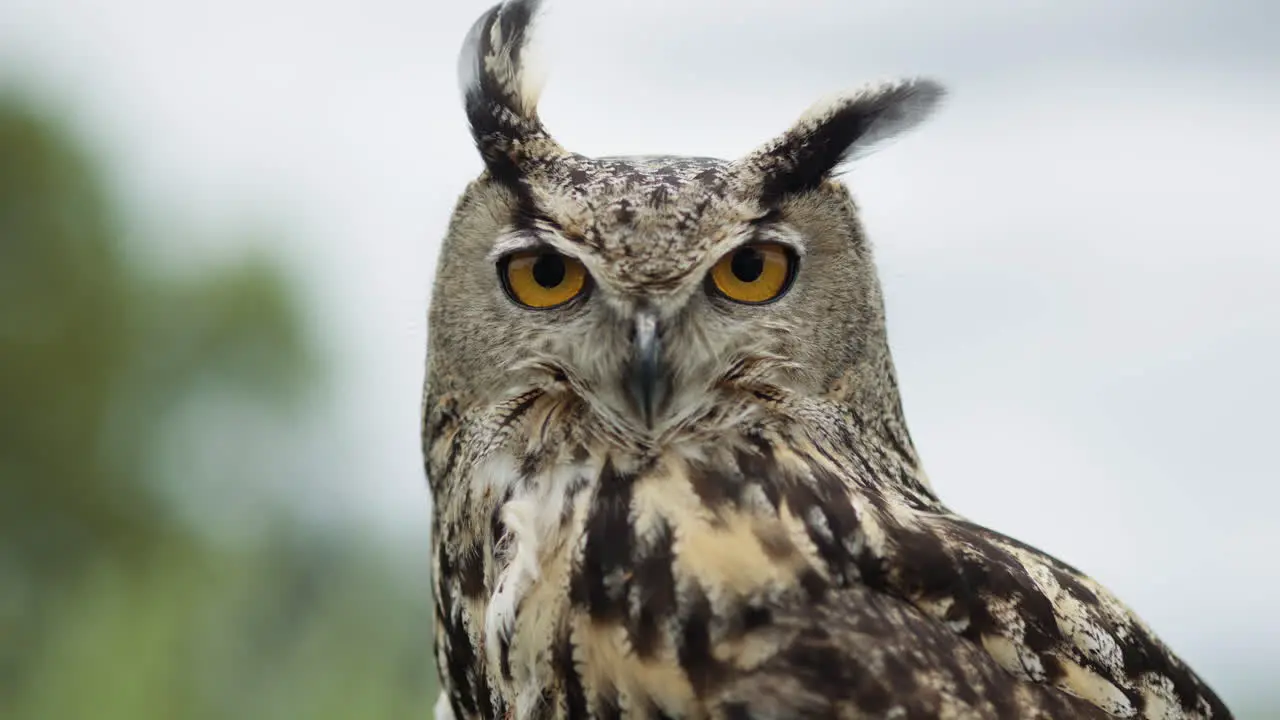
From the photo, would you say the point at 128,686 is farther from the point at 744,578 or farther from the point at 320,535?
the point at 744,578

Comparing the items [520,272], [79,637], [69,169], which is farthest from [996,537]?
[69,169]

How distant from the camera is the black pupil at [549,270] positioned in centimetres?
145

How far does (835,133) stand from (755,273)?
209mm

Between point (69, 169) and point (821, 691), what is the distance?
10565 mm

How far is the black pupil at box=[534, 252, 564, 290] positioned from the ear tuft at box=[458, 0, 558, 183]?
123 millimetres

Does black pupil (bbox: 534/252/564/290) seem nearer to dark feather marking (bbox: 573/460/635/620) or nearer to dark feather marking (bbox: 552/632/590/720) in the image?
dark feather marking (bbox: 573/460/635/620)

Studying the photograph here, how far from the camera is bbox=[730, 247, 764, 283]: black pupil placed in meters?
1.43

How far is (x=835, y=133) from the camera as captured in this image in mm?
1522

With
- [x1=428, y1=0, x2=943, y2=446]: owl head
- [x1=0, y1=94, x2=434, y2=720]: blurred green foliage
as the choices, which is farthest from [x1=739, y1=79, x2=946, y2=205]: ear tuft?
[x1=0, y1=94, x2=434, y2=720]: blurred green foliage

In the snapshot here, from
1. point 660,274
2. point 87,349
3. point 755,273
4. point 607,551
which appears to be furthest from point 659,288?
point 87,349

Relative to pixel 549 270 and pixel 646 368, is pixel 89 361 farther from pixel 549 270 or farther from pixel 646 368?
pixel 646 368

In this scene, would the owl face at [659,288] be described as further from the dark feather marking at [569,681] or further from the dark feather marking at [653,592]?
the dark feather marking at [569,681]

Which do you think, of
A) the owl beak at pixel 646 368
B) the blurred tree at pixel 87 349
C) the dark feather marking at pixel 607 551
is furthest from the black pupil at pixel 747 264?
the blurred tree at pixel 87 349

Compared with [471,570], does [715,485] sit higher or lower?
higher
